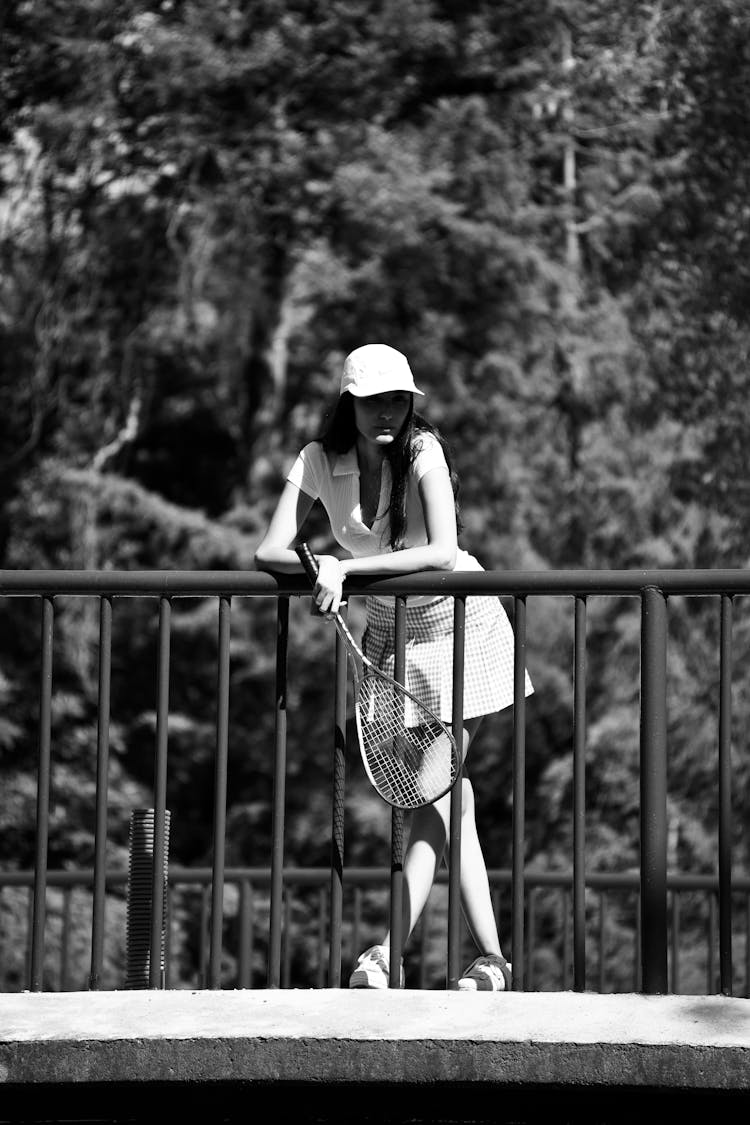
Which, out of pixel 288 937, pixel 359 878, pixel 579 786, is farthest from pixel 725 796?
pixel 359 878

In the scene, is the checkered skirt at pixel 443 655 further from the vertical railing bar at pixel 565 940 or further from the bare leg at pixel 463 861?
the vertical railing bar at pixel 565 940

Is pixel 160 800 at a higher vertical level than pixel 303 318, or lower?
higher

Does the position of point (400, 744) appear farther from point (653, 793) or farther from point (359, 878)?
point (359, 878)

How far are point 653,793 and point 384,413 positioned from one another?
4.37 ft

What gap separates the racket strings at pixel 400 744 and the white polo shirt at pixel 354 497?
1.53 feet

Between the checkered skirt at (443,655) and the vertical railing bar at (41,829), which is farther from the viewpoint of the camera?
the checkered skirt at (443,655)

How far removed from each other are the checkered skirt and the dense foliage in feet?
32.1

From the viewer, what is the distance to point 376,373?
16.7ft

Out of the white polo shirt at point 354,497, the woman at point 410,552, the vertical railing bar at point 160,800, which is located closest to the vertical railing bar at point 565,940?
the woman at point 410,552

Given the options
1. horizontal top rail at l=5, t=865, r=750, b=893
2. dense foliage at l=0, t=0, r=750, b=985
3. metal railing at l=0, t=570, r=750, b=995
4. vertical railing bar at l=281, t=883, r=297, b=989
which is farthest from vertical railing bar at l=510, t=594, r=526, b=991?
dense foliage at l=0, t=0, r=750, b=985

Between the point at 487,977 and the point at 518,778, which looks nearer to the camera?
the point at 518,778

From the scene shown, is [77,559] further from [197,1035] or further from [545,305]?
[197,1035]

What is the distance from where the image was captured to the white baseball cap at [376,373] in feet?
16.6

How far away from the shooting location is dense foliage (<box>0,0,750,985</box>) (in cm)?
1620
